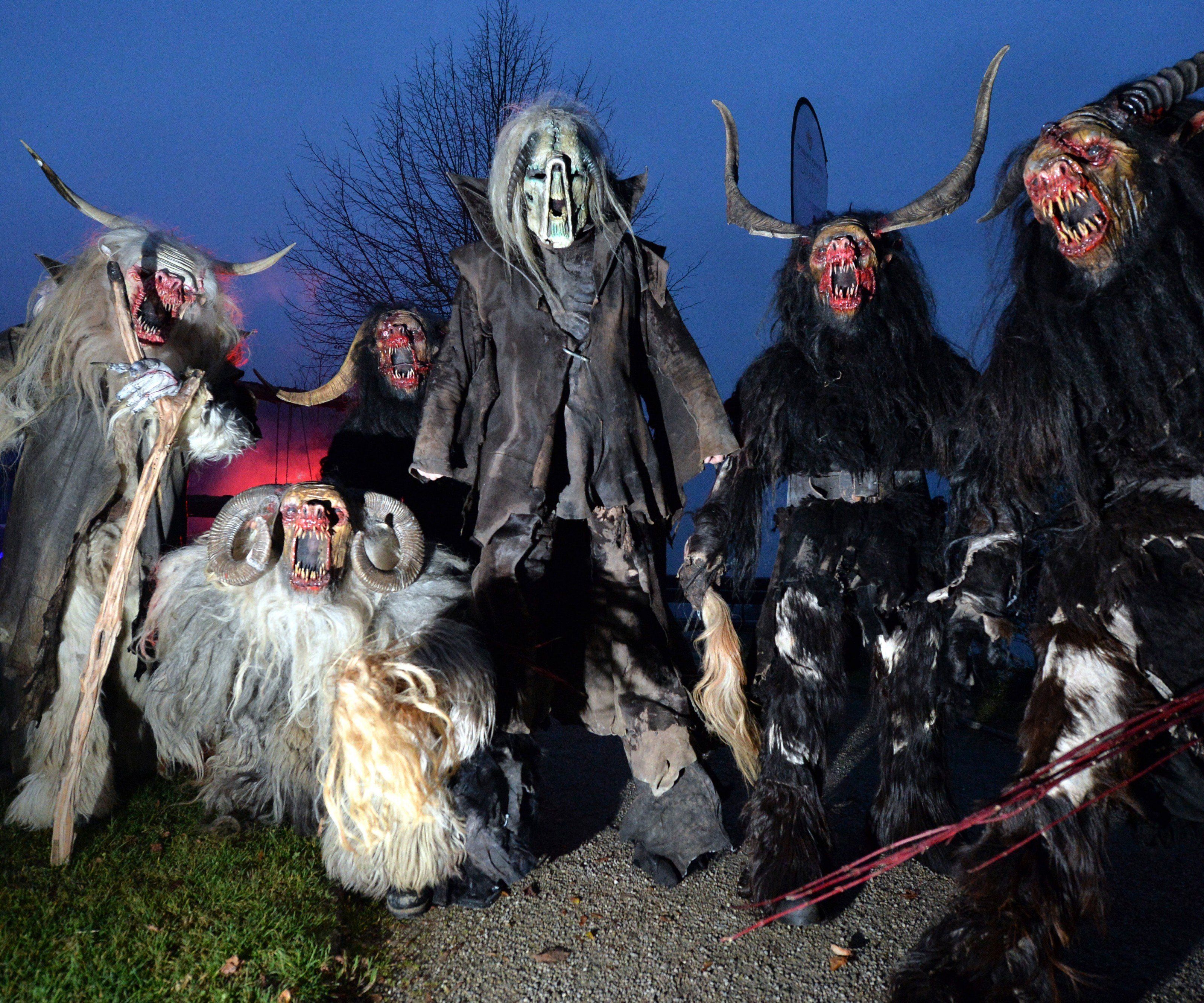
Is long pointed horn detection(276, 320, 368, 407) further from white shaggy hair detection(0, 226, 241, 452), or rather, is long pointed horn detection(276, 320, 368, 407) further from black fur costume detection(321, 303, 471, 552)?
white shaggy hair detection(0, 226, 241, 452)

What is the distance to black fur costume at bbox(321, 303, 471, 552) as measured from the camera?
14.1ft

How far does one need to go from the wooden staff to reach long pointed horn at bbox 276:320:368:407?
1.12 metres

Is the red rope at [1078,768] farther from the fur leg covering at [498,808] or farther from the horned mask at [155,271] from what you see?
the horned mask at [155,271]

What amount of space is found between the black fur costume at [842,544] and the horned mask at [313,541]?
1072mm

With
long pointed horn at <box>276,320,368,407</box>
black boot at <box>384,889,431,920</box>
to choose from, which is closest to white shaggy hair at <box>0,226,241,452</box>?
long pointed horn at <box>276,320,368,407</box>

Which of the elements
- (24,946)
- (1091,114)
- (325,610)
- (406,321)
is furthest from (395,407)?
(1091,114)

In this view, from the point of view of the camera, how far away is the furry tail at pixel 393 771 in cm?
254

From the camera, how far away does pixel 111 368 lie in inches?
132

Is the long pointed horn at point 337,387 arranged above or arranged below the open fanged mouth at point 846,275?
above

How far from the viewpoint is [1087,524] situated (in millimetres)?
2387

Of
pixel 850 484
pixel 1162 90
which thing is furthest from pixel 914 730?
pixel 1162 90

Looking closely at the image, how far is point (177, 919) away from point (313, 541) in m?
1.25

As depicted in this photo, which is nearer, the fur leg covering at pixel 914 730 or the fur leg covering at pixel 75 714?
the fur leg covering at pixel 914 730

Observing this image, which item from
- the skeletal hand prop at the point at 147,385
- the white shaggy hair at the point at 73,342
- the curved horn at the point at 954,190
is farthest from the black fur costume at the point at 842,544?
the white shaggy hair at the point at 73,342
